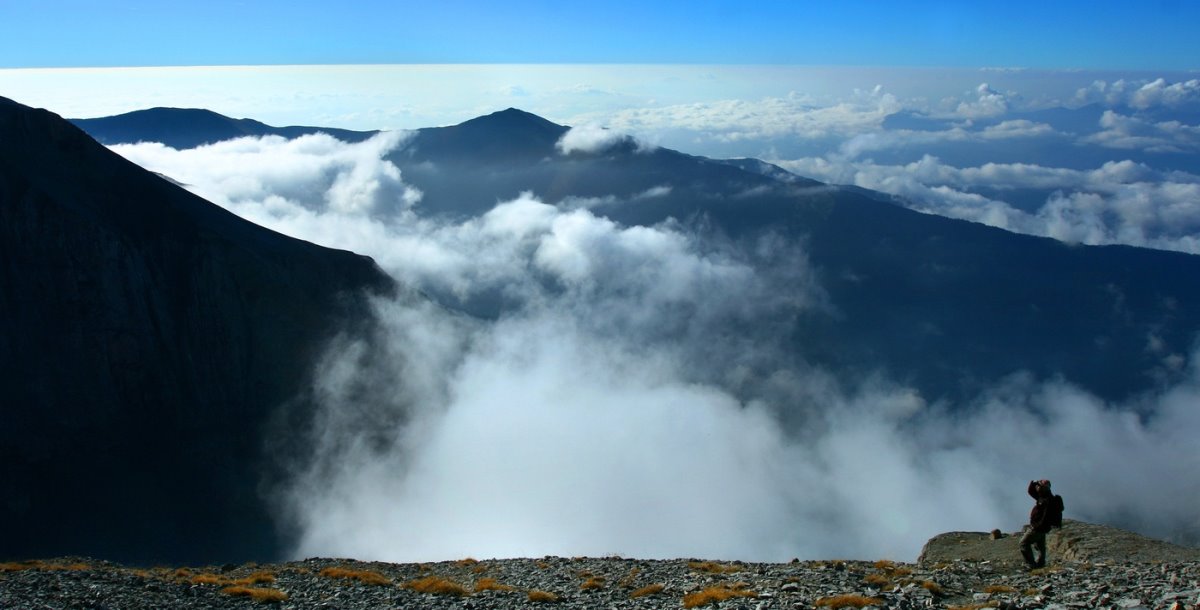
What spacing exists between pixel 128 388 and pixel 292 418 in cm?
2069

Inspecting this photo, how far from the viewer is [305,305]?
10794 centimetres

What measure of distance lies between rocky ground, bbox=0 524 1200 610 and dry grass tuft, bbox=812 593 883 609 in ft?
0.12

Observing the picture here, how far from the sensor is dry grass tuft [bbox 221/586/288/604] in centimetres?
2491

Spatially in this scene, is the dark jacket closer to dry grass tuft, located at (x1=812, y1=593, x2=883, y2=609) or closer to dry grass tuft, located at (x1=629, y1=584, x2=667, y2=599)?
dry grass tuft, located at (x1=812, y1=593, x2=883, y2=609)

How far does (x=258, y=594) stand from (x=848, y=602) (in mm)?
19176

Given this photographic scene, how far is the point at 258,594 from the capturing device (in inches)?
998

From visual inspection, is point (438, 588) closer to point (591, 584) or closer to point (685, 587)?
point (591, 584)

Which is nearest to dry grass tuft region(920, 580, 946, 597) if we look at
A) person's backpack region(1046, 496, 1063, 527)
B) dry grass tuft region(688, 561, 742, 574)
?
→ person's backpack region(1046, 496, 1063, 527)

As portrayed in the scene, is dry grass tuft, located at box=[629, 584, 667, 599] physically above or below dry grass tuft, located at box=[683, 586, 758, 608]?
below

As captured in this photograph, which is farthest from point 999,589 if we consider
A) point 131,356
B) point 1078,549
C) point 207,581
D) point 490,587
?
point 131,356

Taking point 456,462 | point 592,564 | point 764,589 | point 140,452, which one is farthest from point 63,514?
point 764,589

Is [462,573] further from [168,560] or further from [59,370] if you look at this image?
[59,370]

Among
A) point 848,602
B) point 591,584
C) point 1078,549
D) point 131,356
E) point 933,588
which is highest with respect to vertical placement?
point 131,356

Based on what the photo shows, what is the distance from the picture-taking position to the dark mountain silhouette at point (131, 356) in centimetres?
8519
